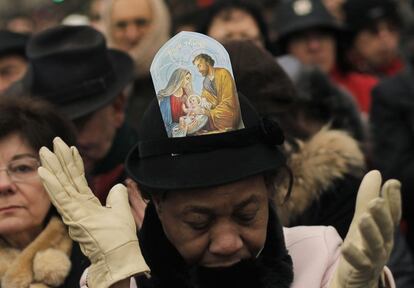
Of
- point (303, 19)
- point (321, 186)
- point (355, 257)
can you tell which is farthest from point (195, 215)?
point (303, 19)

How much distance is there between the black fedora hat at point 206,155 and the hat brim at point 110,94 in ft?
6.18

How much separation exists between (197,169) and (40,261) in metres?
1.00

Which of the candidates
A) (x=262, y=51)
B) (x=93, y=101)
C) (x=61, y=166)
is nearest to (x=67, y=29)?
(x=93, y=101)

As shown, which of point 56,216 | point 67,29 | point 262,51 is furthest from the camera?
point 67,29

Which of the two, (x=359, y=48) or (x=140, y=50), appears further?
(x=359, y=48)

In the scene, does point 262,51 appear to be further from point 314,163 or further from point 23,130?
point 23,130

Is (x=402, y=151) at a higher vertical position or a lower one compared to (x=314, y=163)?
lower

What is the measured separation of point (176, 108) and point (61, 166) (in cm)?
43

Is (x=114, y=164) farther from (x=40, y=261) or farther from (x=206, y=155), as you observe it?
(x=206, y=155)

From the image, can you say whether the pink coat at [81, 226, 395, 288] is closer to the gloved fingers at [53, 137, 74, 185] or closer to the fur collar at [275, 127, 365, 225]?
the gloved fingers at [53, 137, 74, 185]

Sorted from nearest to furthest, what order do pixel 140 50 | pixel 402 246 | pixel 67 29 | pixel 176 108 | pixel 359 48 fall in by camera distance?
pixel 176 108, pixel 402 246, pixel 67 29, pixel 140 50, pixel 359 48

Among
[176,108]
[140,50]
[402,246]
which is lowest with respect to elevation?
[402,246]

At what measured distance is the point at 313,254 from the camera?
3930mm

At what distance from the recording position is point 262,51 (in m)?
5.05
